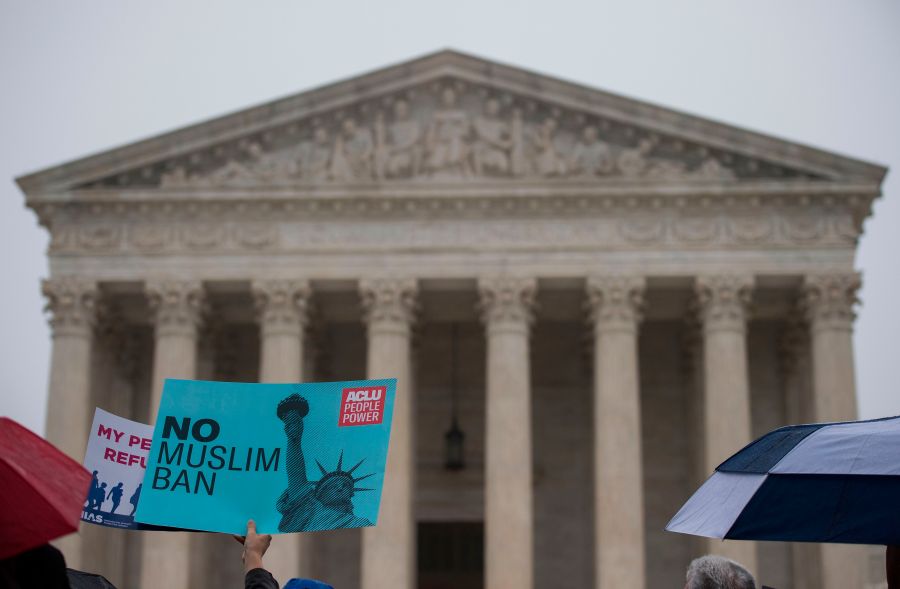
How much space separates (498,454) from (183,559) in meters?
8.55

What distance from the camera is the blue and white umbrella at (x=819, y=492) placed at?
738cm

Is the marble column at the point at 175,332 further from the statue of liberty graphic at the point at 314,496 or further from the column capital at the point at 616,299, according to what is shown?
the statue of liberty graphic at the point at 314,496

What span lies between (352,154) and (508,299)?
6.04 metres

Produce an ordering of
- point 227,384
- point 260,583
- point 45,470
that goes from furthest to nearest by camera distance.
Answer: point 227,384 < point 260,583 < point 45,470

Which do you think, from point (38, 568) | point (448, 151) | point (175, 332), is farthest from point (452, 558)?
point (38, 568)

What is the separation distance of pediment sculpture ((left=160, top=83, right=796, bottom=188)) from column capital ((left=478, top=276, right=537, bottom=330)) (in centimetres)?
299

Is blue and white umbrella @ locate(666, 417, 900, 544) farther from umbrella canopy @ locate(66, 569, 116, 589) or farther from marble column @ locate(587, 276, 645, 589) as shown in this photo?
marble column @ locate(587, 276, 645, 589)

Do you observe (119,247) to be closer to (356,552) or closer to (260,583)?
(356,552)

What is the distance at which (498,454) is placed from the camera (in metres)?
31.8

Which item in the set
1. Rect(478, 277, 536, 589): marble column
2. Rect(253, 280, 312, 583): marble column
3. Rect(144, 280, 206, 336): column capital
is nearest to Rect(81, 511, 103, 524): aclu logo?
Rect(478, 277, 536, 589): marble column

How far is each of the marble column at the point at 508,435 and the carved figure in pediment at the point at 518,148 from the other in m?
3.11

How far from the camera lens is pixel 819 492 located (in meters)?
7.59

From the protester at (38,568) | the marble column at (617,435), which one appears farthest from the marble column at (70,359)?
the protester at (38,568)

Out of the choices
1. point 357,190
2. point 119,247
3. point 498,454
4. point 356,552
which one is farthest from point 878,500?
point 356,552
